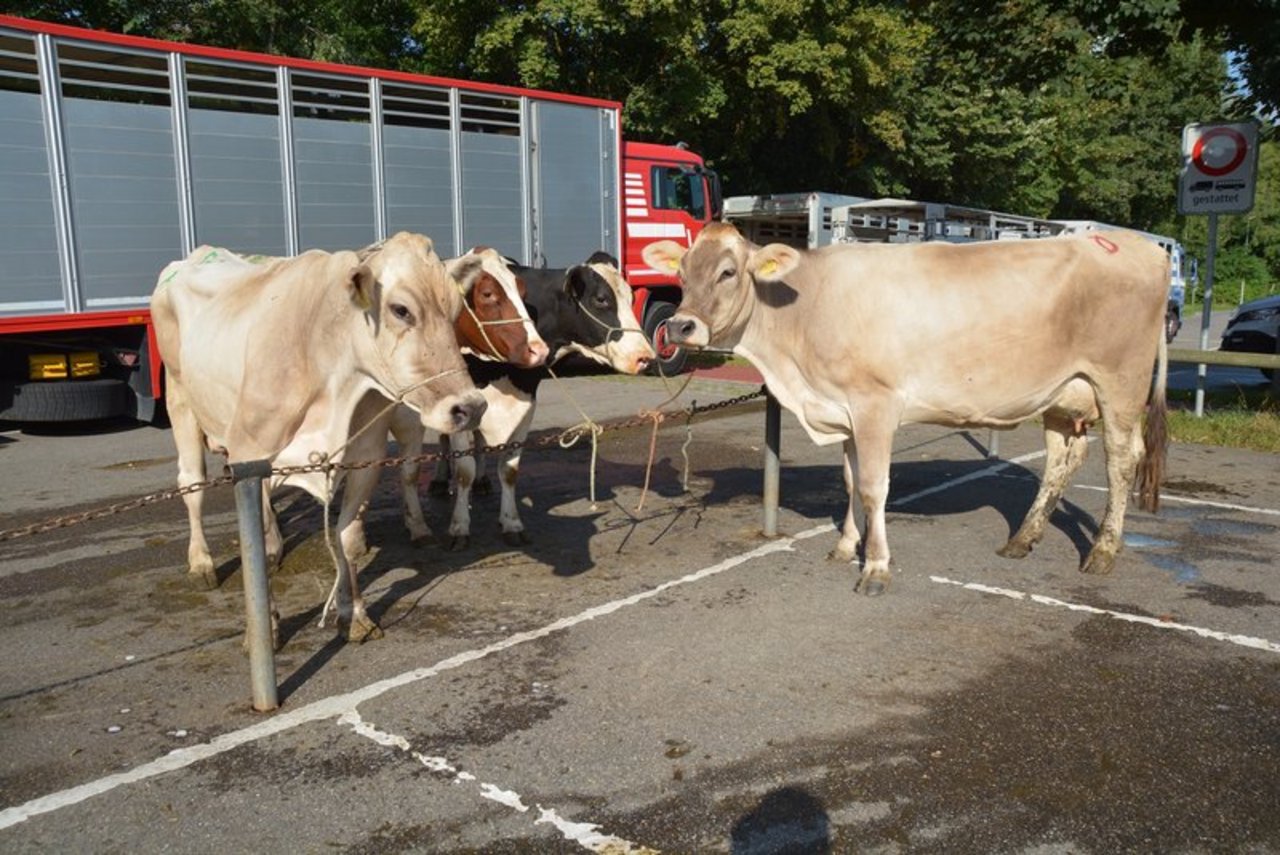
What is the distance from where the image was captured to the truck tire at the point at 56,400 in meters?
10.6

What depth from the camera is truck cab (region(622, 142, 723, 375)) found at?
16.9m

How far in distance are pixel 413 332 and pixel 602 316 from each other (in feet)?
8.12

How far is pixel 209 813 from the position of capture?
3447mm

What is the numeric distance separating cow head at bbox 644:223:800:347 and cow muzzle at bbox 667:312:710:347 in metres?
0.02

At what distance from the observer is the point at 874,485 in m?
5.71

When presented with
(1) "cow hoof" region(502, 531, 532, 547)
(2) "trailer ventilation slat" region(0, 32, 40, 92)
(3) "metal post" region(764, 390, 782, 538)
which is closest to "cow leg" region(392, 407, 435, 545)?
(1) "cow hoof" region(502, 531, 532, 547)

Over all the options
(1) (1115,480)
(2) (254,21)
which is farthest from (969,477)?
(2) (254,21)

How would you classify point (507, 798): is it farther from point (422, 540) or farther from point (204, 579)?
point (422, 540)

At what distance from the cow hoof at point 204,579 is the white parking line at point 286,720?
6.05ft

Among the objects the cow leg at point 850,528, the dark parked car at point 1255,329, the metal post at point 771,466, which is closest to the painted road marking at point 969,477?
the metal post at point 771,466

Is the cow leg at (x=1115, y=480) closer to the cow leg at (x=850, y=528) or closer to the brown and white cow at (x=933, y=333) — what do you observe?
the brown and white cow at (x=933, y=333)

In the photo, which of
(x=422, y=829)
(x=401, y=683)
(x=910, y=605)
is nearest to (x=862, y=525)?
(x=910, y=605)

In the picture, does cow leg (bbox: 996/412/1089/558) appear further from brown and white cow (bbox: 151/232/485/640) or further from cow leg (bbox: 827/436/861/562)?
brown and white cow (bbox: 151/232/485/640)

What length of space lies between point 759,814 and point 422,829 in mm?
1113
